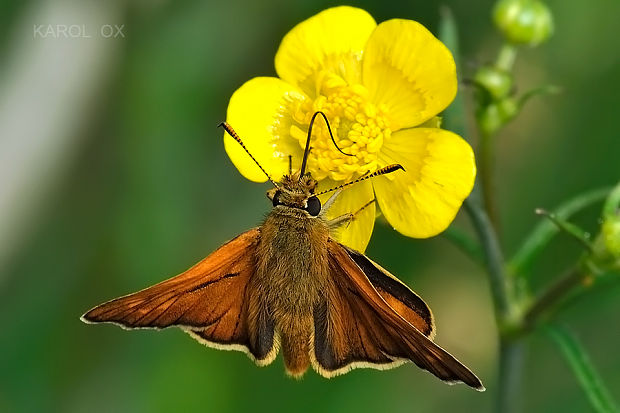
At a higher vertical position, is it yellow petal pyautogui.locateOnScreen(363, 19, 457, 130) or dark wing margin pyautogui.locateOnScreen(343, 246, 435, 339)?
yellow petal pyautogui.locateOnScreen(363, 19, 457, 130)

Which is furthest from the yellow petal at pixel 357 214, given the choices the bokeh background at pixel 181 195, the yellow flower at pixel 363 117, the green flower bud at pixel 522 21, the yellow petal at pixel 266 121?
the bokeh background at pixel 181 195

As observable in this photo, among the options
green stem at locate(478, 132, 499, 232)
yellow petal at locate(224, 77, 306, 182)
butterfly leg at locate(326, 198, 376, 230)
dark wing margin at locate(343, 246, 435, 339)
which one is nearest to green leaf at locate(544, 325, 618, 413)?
green stem at locate(478, 132, 499, 232)

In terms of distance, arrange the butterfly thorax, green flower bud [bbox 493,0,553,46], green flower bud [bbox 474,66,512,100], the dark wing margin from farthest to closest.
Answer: green flower bud [bbox 493,0,553,46]
green flower bud [bbox 474,66,512,100]
the butterfly thorax
the dark wing margin

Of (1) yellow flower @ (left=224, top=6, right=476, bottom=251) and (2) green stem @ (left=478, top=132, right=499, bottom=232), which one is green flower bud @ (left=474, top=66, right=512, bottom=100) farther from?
(1) yellow flower @ (left=224, top=6, right=476, bottom=251)

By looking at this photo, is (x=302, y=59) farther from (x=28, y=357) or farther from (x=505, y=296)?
(x=28, y=357)

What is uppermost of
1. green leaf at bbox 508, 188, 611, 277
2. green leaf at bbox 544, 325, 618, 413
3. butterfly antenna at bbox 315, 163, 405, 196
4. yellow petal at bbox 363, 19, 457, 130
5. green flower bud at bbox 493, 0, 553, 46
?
green flower bud at bbox 493, 0, 553, 46

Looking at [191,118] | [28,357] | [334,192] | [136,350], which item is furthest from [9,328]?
[334,192]
